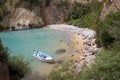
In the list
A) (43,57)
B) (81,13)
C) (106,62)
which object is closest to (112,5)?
(43,57)

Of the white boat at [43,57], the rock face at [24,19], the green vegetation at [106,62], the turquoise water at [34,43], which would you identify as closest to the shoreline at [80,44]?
the turquoise water at [34,43]

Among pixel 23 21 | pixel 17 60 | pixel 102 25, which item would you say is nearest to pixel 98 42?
pixel 102 25

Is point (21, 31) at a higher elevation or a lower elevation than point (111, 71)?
lower

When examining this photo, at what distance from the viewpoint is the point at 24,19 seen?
75.3 metres

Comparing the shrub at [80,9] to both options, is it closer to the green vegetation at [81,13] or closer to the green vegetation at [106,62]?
the green vegetation at [81,13]

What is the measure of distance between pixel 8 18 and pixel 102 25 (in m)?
41.3

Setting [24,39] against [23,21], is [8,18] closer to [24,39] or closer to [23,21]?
[23,21]

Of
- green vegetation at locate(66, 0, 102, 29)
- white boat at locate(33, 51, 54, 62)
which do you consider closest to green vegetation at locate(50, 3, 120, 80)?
white boat at locate(33, 51, 54, 62)

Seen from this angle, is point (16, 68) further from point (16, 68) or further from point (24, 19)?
point (24, 19)

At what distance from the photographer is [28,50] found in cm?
4859

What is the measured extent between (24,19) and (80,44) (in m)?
28.4

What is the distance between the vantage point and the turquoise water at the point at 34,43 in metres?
40.0

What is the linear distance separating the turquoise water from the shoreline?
7.43ft

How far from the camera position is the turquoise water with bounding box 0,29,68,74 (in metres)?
40.0
